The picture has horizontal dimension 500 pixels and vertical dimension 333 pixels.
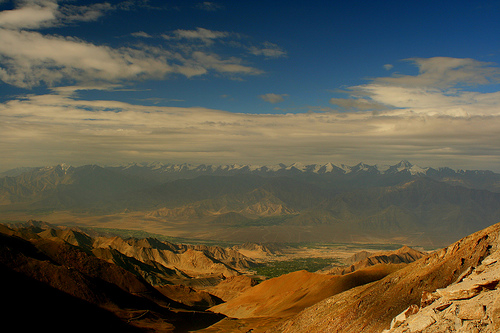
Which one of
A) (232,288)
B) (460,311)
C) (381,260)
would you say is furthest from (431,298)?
(381,260)

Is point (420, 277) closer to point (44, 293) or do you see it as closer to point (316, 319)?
point (316, 319)

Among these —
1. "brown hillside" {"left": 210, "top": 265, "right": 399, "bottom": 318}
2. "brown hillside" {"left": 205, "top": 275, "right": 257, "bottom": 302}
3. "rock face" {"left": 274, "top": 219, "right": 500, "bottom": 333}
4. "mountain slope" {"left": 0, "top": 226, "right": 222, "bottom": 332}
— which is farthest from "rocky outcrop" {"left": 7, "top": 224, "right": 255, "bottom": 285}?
"rock face" {"left": 274, "top": 219, "right": 500, "bottom": 333}

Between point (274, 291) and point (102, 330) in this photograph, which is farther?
point (274, 291)

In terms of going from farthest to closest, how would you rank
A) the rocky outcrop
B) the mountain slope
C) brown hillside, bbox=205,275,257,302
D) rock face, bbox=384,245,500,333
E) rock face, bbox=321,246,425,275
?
1. the rocky outcrop
2. rock face, bbox=321,246,425,275
3. brown hillside, bbox=205,275,257,302
4. the mountain slope
5. rock face, bbox=384,245,500,333

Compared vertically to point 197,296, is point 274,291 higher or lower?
higher

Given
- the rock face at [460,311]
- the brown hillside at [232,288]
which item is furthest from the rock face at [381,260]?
the rock face at [460,311]

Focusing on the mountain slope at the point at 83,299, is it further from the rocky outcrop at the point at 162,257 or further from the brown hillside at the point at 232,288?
the rocky outcrop at the point at 162,257

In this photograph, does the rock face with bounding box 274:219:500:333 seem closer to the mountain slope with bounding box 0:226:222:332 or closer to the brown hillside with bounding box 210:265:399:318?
the brown hillside with bounding box 210:265:399:318

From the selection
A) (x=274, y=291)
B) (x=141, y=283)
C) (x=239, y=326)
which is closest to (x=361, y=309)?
(x=239, y=326)

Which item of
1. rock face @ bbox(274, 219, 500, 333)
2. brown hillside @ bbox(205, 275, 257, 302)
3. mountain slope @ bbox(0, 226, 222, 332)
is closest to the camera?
rock face @ bbox(274, 219, 500, 333)
